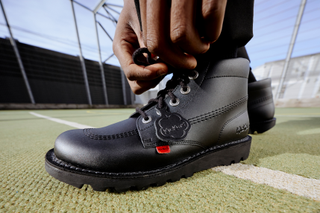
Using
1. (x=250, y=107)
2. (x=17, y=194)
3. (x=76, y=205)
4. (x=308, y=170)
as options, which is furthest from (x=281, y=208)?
(x=250, y=107)

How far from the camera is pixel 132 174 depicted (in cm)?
35

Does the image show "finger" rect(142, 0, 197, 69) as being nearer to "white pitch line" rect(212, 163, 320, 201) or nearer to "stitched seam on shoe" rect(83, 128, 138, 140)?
"stitched seam on shoe" rect(83, 128, 138, 140)

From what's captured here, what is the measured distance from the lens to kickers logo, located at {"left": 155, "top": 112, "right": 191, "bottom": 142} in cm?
39

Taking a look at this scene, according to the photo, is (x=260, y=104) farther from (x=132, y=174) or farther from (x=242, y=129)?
(x=132, y=174)

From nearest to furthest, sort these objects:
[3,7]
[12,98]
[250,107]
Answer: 1. [250,107]
2. [3,7]
3. [12,98]

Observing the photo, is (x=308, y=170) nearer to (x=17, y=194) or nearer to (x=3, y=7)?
(x=17, y=194)

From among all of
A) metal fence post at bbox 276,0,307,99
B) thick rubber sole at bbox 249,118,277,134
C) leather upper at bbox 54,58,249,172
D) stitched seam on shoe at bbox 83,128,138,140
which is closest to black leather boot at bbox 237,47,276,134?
thick rubber sole at bbox 249,118,277,134

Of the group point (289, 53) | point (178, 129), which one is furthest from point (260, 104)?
point (289, 53)

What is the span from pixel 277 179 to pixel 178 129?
0.94ft

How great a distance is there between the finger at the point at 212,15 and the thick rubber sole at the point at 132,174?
0.34 meters

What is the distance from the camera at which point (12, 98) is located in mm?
6637

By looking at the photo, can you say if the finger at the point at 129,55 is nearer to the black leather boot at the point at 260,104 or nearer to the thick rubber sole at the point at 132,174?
→ the thick rubber sole at the point at 132,174

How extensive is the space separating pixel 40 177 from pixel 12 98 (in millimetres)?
9328

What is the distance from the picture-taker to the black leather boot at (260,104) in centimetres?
82
